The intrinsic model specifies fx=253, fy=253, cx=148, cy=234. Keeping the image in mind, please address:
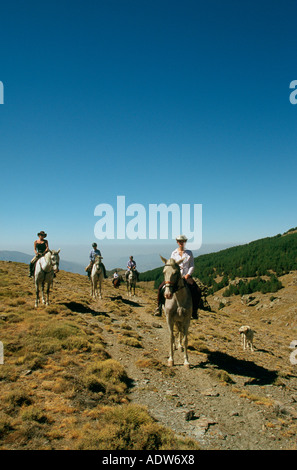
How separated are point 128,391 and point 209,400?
2631 millimetres

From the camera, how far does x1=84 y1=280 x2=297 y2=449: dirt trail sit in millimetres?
6094

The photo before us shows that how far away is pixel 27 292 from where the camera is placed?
2195 centimetres

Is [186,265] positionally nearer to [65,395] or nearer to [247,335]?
[65,395]

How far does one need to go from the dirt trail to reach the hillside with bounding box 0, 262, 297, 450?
0.03m

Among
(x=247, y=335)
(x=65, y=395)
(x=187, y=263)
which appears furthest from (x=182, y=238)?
(x=247, y=335)

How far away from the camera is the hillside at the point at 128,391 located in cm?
570

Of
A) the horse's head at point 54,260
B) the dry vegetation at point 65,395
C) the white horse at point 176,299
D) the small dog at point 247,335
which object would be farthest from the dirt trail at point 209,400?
the horse's head at point 54,260

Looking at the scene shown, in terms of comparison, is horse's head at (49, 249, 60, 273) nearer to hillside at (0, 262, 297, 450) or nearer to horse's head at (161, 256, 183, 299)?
hillside at (0, 262, 297, 450)

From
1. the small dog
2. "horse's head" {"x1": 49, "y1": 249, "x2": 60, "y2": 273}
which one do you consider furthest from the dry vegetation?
the small dog

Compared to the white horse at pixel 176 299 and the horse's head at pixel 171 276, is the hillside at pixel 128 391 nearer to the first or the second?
the white horse at pixel 176 299

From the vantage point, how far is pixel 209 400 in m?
8.12

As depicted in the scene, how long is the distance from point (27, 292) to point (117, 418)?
18.6m

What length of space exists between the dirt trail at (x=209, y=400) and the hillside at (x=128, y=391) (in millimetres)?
32
